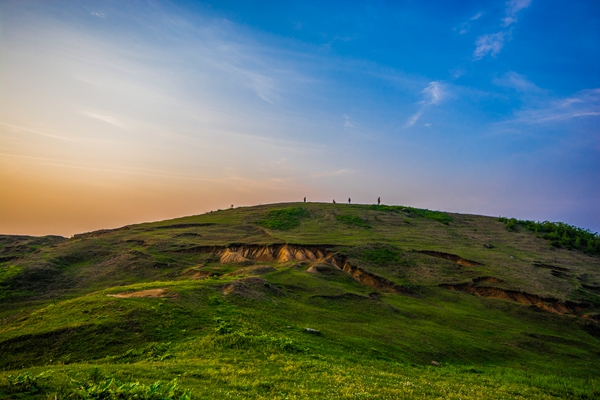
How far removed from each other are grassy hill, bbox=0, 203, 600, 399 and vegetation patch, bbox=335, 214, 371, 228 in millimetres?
853

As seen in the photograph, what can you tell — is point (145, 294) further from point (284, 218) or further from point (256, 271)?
point (284, 218)

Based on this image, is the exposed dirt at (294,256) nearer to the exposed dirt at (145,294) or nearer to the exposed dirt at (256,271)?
the exposed dirt at (256,271)

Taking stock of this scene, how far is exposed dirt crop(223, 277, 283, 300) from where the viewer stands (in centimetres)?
3569

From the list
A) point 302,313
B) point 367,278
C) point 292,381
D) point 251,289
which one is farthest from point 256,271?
point 292,381

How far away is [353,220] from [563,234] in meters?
52.4

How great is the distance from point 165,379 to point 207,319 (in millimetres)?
12598

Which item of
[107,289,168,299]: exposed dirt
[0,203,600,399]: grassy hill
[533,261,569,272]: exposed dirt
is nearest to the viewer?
[0,203,600,399]: grassy hill

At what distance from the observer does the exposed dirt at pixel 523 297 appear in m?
49.1

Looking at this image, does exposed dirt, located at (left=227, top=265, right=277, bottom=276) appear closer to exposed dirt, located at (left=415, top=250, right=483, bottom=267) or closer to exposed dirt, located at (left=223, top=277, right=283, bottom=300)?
exposed dirt, located at (left=223, top=277, right=283, bottom=300)

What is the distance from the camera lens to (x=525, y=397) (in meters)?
17.5

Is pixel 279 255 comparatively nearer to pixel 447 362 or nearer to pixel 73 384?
pixel 447 362

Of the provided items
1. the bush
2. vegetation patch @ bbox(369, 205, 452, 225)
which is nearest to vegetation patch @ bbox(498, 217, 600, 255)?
vegetation patch @ bbox(369, 205, 452, 225)

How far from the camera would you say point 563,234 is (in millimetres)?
89000

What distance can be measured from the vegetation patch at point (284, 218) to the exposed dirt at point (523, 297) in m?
44.2
